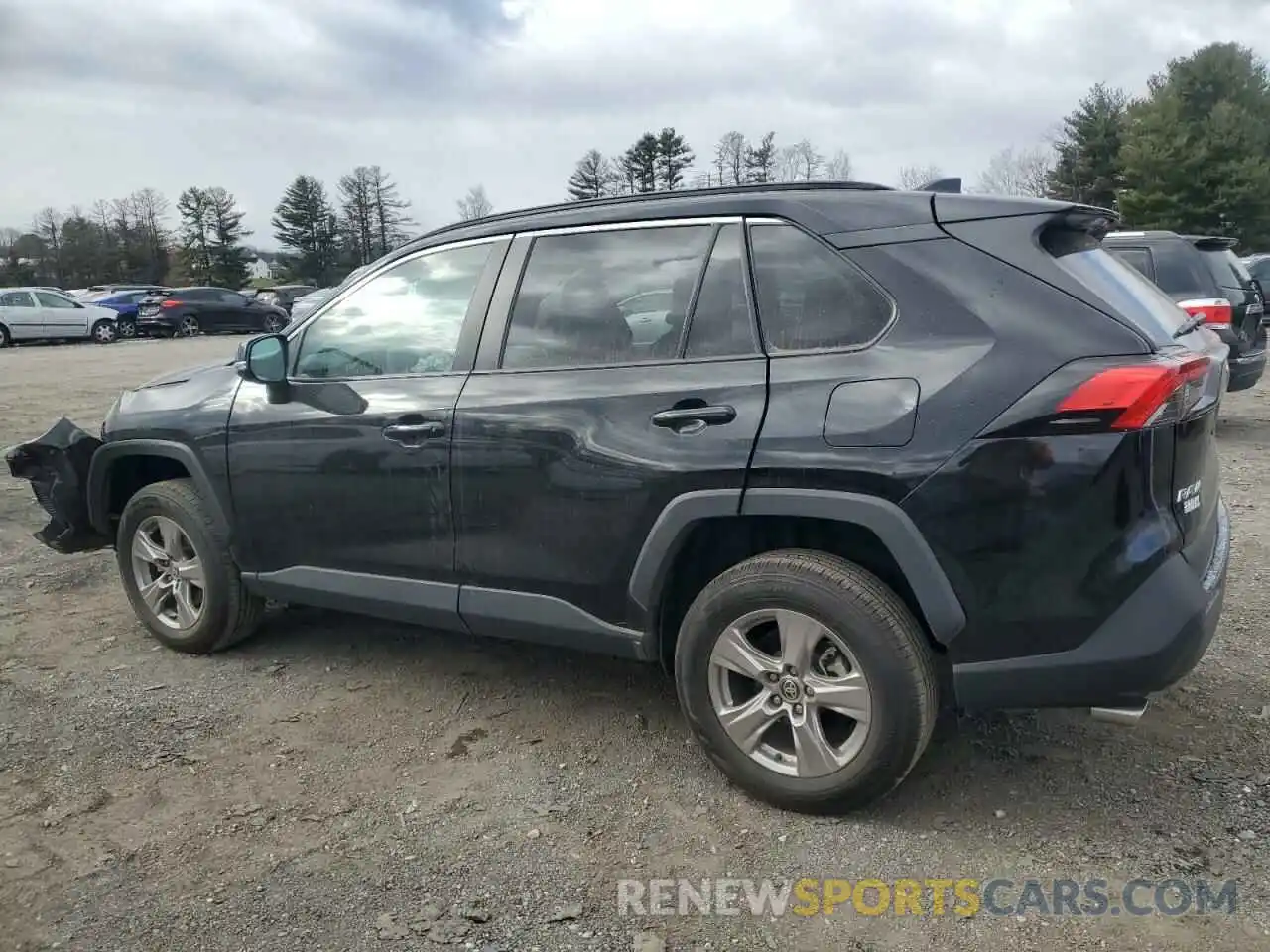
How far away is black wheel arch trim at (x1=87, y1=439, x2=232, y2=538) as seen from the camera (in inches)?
166

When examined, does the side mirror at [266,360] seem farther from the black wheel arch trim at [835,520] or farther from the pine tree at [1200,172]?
the pine tree at [1200,172]

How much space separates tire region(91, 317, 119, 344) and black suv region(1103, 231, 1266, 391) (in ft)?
88.7

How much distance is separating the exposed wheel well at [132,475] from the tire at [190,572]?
12 centimetres

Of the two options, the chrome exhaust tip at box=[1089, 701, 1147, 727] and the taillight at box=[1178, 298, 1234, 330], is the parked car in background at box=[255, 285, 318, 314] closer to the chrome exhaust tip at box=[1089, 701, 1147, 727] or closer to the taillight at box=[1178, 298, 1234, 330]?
the taillight at box=[1178, 298, 1234, 330]

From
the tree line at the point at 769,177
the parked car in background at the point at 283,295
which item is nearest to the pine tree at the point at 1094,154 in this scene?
the tree line at the point at 769,177

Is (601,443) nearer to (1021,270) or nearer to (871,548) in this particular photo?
(871,548)

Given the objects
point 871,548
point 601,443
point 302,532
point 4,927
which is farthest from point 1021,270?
point 4,927

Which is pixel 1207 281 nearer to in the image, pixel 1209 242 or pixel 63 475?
pixel 1209 242

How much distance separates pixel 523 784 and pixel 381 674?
119 centimetres

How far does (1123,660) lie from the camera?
8.56ft

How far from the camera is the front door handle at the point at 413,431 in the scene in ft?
11.6

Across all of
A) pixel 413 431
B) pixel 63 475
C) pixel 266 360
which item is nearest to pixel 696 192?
pixel 413 431

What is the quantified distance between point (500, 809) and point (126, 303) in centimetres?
3404

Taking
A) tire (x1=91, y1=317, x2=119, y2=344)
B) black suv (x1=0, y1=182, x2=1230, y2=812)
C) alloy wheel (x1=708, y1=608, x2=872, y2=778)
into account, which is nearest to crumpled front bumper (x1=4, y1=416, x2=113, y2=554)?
black suv (x1=0, y1=182, x2=1230, y2=812)
